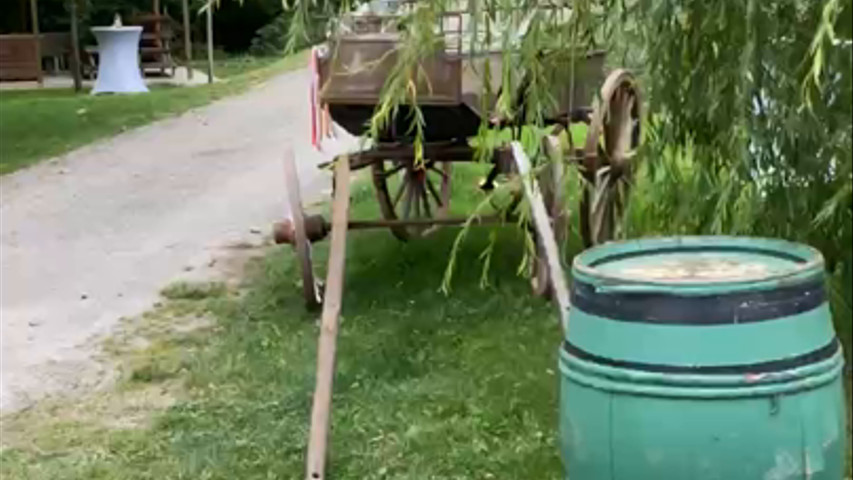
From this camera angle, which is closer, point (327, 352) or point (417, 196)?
point (327, 352)

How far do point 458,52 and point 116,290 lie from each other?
109 inches

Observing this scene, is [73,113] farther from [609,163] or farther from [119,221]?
[609,163]

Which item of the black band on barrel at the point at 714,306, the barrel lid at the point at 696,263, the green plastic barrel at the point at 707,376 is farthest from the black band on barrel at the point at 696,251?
the black band on barrel at the point at 714,306

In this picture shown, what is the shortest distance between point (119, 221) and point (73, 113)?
7080 millimetres

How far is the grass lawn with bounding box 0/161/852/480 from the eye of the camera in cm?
521

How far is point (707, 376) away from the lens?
10.4 ft

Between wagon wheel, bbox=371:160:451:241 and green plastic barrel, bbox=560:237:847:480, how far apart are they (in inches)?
199

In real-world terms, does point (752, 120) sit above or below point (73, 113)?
above

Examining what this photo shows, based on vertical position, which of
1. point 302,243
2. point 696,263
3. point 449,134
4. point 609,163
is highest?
point 696,263

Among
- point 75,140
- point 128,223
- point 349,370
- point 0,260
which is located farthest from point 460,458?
point 75,140

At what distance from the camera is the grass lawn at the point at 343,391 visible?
205 inches

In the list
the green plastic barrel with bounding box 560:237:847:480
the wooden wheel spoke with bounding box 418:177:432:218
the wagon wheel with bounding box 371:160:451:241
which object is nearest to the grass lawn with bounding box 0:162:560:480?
the wagon wheel with bounding box 371:160:451:241

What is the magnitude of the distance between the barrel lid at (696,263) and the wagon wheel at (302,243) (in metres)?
3.38

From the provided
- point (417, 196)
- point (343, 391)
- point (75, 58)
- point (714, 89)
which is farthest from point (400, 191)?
point (75, 58)
